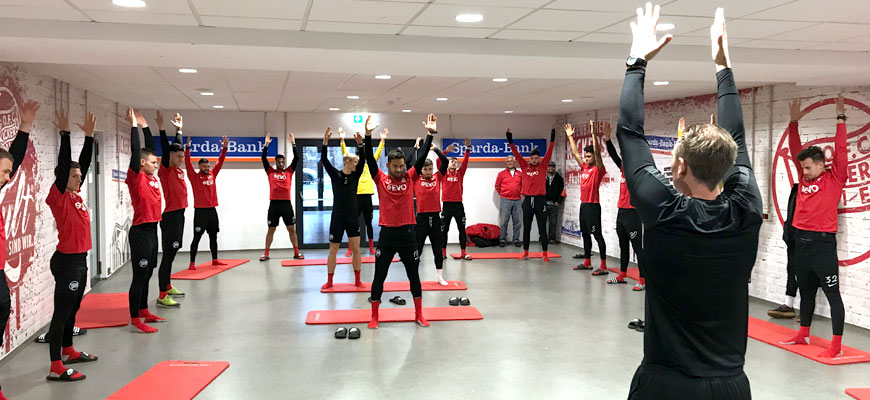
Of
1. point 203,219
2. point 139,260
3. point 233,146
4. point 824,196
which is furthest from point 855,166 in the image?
point 233,146

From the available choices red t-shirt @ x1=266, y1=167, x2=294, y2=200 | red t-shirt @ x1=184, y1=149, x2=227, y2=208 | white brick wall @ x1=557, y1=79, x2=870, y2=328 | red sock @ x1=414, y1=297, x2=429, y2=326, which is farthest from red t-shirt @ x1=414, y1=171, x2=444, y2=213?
white brick wall @ x1=557, y1=79, x2=870, y2=328

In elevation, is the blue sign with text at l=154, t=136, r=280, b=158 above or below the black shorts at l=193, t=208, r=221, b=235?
above

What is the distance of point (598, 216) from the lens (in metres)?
9.07

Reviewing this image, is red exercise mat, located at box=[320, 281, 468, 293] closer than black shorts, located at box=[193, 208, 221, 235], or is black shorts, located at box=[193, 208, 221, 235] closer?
red exercise mat, located at box=[320, 281, 468, 293]

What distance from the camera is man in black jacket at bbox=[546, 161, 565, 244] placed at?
12.0 m

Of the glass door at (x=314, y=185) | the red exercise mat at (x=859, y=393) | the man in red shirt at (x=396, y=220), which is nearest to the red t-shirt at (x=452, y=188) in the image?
the glass door at (x=314, y=185)

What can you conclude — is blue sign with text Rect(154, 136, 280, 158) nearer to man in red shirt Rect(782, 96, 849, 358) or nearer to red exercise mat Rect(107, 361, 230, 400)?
red exercise mat Rect(107, 361, 230, 400)

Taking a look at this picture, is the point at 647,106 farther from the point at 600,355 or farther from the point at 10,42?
the point at 10,42

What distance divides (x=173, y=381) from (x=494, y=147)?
885 centimetres

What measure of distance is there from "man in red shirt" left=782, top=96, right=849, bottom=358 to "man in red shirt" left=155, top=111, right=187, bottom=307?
248 inches

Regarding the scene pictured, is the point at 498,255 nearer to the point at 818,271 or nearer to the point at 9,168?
the point at 818,271

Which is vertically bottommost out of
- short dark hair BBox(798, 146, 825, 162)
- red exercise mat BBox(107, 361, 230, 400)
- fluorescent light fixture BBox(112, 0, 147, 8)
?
red exercise mat BBox(107, 361, 230, 400)

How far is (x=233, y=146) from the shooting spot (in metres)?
11.3

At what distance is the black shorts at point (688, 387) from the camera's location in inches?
65.3
